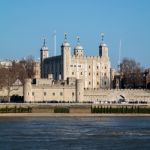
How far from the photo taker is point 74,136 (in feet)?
198

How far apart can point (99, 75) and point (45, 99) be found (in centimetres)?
3622

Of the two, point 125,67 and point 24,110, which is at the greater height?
point 125,67

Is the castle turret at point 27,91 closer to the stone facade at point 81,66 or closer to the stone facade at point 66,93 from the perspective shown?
the stone facade at point 66,93

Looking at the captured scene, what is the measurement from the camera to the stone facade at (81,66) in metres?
143

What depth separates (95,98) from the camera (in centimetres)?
12175

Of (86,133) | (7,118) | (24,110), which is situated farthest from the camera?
(24,110)

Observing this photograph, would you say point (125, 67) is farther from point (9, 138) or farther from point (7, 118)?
point (9, 138)

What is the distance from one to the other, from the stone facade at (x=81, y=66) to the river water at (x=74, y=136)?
6670 centimetres

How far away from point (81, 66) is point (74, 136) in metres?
87.2

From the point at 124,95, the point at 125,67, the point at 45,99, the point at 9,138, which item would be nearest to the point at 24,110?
the point at 45,99

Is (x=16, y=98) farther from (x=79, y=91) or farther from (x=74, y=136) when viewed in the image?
(x=74, y=136)

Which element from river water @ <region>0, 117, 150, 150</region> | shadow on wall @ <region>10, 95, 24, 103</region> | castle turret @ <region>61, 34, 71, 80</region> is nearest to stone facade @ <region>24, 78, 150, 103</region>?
shadow on wall @ <region>10, 95, 24, 103</region>

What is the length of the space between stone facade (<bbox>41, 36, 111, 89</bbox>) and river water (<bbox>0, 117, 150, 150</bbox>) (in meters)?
66.7

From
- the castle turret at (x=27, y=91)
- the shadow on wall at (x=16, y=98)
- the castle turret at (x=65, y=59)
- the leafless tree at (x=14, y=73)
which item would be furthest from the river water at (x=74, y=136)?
the castle turret at (x=65, y=59)
